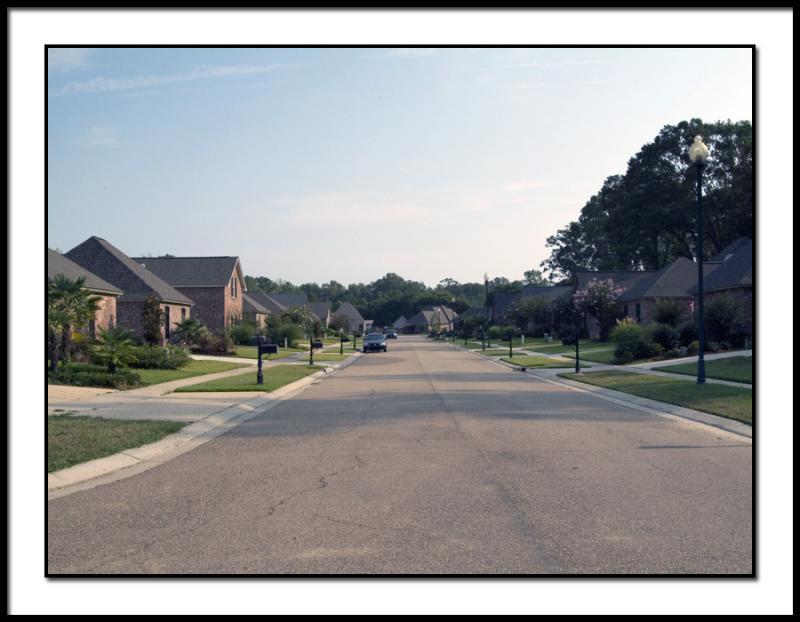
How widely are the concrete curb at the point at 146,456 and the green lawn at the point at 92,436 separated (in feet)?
0.51

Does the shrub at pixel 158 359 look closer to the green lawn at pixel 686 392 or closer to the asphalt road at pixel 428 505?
the green lawn at pixel 686 392

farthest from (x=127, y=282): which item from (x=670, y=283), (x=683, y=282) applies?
(x=683, y=282)

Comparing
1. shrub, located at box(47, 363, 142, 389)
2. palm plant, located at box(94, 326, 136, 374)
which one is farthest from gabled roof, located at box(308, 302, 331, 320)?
shrub, located at box(47, 363, 142, 389)

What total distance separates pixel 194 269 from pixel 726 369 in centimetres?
4453

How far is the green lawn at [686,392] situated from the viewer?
15.6m

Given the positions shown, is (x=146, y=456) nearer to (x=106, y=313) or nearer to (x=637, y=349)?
(x=106, y=313)

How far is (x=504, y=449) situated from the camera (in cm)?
1163

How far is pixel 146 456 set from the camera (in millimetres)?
11336

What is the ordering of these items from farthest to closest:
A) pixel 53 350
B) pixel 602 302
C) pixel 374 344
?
pixel 374 344
pixel 602 302
pixel 53 350

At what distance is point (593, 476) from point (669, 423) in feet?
19.6

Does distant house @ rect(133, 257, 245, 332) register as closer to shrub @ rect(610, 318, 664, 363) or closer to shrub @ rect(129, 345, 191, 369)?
shrub @ rect(129, 345, 191, 369)

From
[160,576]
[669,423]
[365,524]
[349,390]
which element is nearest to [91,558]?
[160,576]

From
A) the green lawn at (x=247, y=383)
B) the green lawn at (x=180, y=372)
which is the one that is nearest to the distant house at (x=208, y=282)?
the green lawn at (x=180, y=372)

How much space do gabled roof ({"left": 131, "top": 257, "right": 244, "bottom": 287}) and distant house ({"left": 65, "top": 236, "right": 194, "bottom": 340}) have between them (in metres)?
10.8
